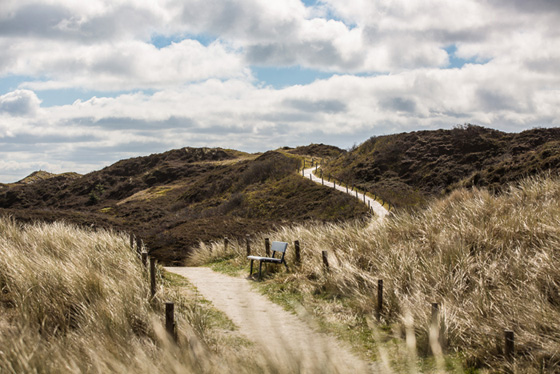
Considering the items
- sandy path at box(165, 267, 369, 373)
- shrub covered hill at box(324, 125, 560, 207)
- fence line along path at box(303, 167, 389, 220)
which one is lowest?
sandy path at box(165, 267, 369, 373)

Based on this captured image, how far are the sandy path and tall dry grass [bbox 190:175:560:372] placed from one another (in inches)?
30.8

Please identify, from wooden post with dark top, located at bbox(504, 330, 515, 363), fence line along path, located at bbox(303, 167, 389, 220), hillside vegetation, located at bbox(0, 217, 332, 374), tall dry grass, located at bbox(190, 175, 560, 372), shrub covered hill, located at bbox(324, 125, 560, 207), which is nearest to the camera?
hillside vegetation, located at bbox(0, 217, 332, 374)

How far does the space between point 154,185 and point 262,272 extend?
62982 millimetres

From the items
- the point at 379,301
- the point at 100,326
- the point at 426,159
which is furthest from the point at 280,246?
the point at 426,159

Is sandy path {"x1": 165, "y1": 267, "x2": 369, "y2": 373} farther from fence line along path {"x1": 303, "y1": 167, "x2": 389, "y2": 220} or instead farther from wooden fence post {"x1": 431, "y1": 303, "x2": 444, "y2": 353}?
fence line along path {"x1": 303, "y1": 167, "x2": 389, "y2": 220}

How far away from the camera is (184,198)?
56.5 metres

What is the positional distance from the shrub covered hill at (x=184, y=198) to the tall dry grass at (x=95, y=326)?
1174 cm

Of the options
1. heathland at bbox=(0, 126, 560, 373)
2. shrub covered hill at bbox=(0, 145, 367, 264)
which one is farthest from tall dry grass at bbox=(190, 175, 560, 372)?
shrub covered hill at bbox=(0, 145, 367, 264)

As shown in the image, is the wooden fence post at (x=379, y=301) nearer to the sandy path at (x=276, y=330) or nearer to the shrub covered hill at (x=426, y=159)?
the sandy path at (x=276, y=330)

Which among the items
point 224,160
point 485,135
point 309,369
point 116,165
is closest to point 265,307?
point 309,369

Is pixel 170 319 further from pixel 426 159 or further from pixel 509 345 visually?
pixel 426 159

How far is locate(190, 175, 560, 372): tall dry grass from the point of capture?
231 inches

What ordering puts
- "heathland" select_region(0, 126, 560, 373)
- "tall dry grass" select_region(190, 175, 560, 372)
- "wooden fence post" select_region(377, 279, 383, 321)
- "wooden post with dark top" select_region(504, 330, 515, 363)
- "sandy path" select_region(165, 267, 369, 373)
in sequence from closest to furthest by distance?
"sandy path" select_region(165, 267, 369, 373) < "heathland" select_region(0, 126, 560, 373) < "wooden post with dark top" select_region(504, 330, 515, 363) < "tall dry grass" select_region(190, 175, 560, 372) < "wooden fence post" select_region(377, 279, 383, 321)

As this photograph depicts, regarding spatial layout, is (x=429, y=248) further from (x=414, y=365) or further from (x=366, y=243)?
(x=414, y=365)
